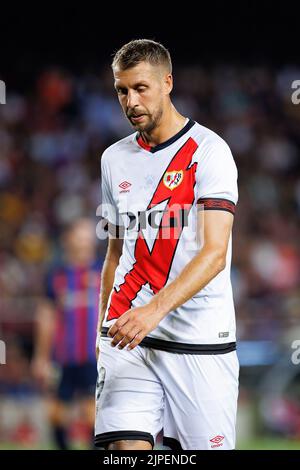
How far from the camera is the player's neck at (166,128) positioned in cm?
433

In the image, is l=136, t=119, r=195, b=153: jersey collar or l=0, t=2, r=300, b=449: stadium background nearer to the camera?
l=136, t=119, r=195, b=153: jersey collar

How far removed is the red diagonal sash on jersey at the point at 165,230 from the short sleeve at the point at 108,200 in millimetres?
314

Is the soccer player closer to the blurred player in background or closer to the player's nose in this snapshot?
the player's nose

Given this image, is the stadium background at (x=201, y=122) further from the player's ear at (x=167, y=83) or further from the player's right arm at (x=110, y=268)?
the player's ear at (x=167, y=83)

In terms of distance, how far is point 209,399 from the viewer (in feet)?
13.9

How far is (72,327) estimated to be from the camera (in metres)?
8.16

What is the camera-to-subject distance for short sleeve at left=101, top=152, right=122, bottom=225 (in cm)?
455

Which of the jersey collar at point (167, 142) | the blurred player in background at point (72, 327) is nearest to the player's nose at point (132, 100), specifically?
the jersey collar at point (167, 142)

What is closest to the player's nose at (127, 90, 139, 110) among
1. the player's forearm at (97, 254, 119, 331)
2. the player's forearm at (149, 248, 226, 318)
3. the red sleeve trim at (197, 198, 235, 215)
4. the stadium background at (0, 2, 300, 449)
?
the red sleeve trim at (197, 198, 235, 215)

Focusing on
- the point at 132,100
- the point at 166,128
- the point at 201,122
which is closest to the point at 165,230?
the point at 166,128

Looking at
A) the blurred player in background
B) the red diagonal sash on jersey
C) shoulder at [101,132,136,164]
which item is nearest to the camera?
the red diagonal sash on jersey

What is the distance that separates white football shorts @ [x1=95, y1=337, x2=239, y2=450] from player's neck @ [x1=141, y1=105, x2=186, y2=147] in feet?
3.21

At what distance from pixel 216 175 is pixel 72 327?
14.2 feet

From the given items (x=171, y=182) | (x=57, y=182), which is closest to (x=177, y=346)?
(x=171, y=182)
